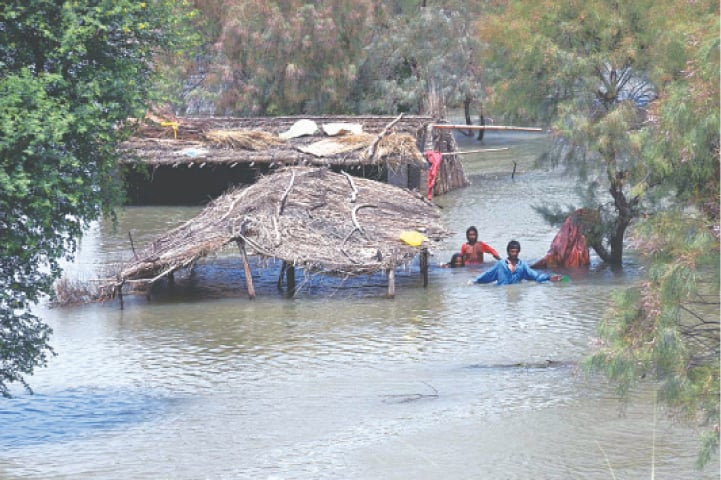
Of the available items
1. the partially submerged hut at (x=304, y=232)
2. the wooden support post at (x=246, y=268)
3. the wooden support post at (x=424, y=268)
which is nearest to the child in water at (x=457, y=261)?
the partially submerged hut at (x=304, y=232)

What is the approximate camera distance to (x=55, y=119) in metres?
10.9

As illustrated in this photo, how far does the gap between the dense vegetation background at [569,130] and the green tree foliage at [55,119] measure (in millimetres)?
19

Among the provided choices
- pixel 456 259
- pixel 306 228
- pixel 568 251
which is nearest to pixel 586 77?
pixel 568 251

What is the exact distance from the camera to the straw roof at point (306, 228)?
1741 centimetres

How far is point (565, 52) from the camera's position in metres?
18.8

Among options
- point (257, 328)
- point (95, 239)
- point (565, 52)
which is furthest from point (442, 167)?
point (257, 328)

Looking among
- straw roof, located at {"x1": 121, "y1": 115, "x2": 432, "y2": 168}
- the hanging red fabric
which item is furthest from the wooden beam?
the hanging red fabric

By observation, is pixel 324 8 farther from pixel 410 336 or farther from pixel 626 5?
pixel 410 336

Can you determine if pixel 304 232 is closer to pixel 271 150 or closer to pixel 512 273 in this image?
pixel 512 273

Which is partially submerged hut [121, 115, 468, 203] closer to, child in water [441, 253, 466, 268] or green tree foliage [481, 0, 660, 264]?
child in water [441, 253, 466, 268]

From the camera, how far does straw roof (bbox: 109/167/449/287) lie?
57.1 feet

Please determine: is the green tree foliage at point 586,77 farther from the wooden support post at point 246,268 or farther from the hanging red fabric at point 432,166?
the hanging red fabric at point 432,166

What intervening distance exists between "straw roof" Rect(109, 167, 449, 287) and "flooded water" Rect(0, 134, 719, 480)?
0.81 metres

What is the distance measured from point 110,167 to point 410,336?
532 centimetres
